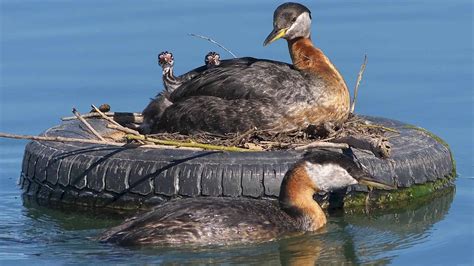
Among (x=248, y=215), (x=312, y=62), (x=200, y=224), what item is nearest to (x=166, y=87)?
(x=312, y=62)

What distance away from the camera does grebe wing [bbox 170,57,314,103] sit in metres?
14.3

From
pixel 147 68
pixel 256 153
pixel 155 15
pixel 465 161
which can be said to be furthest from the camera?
pixel 155 15

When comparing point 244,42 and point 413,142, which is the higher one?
point 244,42

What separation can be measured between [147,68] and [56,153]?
4867 mm

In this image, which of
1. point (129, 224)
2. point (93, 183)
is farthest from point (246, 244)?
point (93, 183)

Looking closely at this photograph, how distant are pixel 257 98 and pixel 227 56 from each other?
4274 mm

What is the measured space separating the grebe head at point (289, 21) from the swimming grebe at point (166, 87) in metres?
0.69

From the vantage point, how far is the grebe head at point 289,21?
15.0m

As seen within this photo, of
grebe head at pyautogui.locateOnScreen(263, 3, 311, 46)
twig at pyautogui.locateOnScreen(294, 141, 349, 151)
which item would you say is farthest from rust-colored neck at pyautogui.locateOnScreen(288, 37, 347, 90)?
twig at pyautogui.locateOnScreen(294, 141, 349, 151)

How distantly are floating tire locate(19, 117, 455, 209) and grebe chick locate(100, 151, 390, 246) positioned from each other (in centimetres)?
36

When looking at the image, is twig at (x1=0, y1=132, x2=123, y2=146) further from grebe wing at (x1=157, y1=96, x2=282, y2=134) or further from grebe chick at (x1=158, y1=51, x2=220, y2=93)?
grebe chick at (x1=158, y1=51, x2=220, y2=93)

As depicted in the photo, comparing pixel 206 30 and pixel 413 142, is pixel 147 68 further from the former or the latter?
pixel 413 142

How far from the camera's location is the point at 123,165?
13.3 metres

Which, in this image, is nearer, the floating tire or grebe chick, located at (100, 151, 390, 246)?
grebe chick, located at (100, 151, 390, 246)
